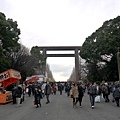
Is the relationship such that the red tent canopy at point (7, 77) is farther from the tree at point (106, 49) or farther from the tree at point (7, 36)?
the tree at point (106, 49)

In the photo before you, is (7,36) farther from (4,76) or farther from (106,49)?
(106,49)

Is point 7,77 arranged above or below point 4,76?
below

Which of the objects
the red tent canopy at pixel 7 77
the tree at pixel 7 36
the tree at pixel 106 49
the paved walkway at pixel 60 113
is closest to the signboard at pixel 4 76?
the red tent canopy at pixel 7 77

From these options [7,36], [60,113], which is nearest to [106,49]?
[7,36]

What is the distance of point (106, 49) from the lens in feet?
152

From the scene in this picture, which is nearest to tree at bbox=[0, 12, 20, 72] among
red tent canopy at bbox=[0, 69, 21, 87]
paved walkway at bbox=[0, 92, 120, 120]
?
red tent canopy at bbox=[0, 69, 21, 87]

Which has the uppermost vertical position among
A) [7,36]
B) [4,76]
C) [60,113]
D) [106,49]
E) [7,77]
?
[7,36]

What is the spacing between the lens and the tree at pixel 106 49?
4556cm

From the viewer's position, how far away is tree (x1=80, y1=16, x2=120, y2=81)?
45562 millimetres

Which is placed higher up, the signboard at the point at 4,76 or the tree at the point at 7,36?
the tree at the point at 7,36

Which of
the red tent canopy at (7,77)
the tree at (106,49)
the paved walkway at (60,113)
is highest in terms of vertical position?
the tree at (106,49)

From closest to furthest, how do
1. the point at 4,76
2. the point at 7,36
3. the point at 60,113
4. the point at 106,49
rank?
the point at 60,113, the point at 4,76, the point at 7,36, the point at 106,49

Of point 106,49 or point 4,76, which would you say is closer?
point 4,76

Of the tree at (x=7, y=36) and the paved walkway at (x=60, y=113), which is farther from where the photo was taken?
the tree at (x=7, y=36)
